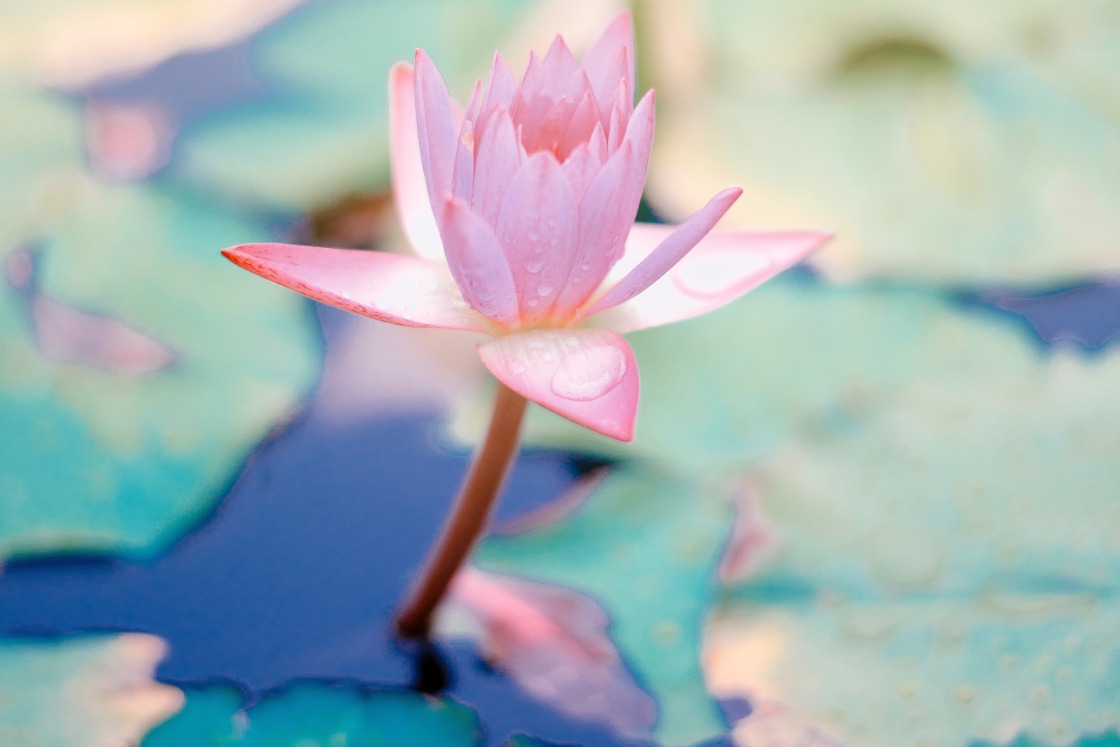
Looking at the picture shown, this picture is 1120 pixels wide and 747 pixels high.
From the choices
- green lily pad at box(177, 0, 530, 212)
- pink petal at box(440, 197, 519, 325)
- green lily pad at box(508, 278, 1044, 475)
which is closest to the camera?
pink petal at box(440, 197, 519, 325)

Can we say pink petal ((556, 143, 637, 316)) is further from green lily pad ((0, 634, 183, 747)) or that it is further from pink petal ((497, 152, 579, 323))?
green lily pad ((0, 634, 183, 747))

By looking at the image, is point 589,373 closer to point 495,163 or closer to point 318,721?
point 495,163

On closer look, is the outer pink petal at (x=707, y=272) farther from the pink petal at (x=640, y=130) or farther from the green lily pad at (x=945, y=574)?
the green lily pad at (x=945, y=574)

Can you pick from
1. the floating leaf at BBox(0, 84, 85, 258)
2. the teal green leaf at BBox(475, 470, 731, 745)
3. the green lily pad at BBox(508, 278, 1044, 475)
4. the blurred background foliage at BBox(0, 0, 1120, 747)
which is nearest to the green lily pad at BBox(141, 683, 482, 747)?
the blurred background foliage at BBox(0, 0, 1120, 747)

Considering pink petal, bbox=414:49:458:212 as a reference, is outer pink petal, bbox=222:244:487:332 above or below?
below

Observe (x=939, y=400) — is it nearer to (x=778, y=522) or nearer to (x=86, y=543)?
(x=778, y=522)

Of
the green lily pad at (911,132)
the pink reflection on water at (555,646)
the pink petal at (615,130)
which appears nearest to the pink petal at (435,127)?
the pink petal at (615,130)

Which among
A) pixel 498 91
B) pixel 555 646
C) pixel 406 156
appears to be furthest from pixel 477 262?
pixel 555 646
